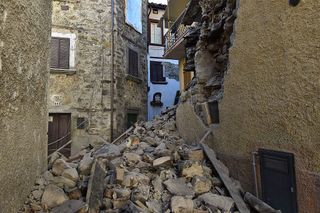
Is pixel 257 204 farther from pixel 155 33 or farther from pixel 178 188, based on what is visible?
pixel 155 33

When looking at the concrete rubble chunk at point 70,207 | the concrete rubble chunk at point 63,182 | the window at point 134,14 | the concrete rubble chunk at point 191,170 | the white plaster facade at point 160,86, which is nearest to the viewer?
the concrete rubble chunk at point 70,207

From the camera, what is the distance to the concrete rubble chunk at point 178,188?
10.4 ft

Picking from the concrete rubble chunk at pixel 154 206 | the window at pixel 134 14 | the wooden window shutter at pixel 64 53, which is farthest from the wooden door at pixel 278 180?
the window at pixel 134 14

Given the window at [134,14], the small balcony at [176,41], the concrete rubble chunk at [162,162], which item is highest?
the window at [134,14]

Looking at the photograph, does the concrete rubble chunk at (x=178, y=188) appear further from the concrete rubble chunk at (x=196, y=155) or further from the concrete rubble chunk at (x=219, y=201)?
the concrete rubble chunk at (x=196, y=155)

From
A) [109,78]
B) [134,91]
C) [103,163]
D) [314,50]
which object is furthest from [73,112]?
[314,50]

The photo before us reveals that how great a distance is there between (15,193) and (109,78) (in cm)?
710

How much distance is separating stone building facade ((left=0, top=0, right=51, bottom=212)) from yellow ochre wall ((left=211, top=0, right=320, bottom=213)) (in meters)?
2.63

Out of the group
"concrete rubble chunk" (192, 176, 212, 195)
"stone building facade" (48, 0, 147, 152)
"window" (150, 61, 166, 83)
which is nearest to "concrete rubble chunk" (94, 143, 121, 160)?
"concrete rubble chunk" (192, 176, 212, 195)

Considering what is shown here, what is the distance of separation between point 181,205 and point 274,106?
157 cm

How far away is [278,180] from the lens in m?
2.85

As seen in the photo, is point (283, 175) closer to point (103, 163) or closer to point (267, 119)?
point (267, 119)

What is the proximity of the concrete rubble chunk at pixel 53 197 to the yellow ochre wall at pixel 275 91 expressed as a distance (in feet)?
7.58

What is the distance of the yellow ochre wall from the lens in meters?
2.48
